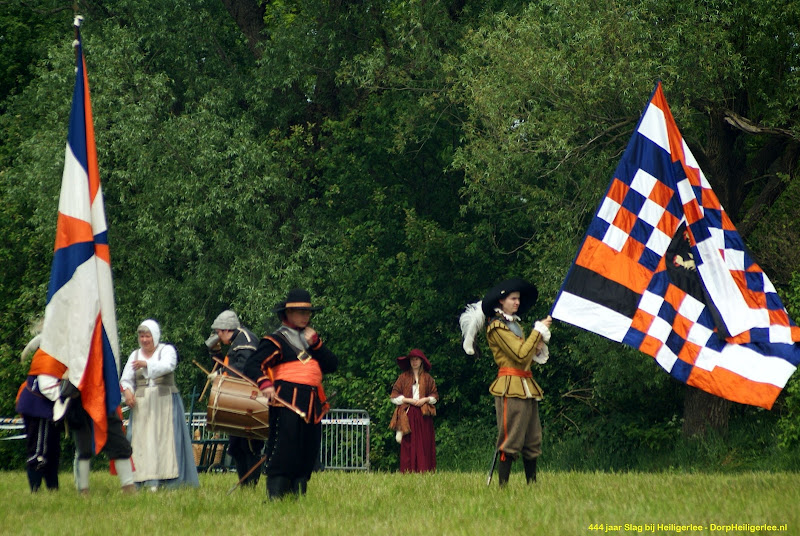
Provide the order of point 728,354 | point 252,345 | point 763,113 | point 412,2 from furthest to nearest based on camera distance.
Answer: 1. point 412,2
2. point 763,113
3. point 252,345
4. point 728,354

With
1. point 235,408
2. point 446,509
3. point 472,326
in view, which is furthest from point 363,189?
point 446,509

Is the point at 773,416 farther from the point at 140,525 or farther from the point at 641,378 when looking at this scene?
the point at 140,525

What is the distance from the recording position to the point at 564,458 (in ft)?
65.7

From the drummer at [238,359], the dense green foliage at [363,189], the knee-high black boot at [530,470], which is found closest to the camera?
the knee-high black boot at [530,470]

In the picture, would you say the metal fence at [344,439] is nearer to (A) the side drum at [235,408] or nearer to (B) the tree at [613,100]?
(B) the tree at [613,100]

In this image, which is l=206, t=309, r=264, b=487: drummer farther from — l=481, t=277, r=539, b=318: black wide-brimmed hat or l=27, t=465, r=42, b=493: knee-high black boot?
l=481, t=277, r=539, b=318: black wide-brimmed hat

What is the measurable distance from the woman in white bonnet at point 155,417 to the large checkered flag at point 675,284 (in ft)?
16.2

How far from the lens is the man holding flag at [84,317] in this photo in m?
10.0

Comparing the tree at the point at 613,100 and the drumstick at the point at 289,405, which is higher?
the tree at the point at 613,100

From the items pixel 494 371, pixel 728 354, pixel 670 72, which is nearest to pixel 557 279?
pixel 670 72

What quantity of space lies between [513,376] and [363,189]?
13997 millimetres

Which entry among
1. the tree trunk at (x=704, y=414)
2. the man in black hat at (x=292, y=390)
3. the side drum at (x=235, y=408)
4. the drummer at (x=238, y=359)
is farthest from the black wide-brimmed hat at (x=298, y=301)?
the tree trunk at (x=704, y=414)

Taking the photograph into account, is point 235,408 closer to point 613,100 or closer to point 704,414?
point 613,100

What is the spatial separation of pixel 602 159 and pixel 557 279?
209 centimetres
